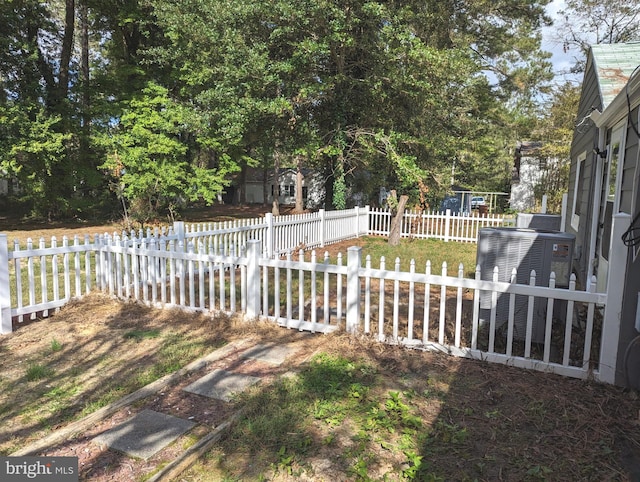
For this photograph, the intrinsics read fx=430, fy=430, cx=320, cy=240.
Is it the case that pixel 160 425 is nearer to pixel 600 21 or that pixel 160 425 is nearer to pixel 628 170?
pixel 628 170

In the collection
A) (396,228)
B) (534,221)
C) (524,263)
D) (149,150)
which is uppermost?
(149,150)

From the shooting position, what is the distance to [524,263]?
4.14 metres

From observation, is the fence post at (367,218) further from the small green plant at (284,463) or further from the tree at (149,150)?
the small green plant at (284,463)

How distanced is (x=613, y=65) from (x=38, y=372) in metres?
8.53

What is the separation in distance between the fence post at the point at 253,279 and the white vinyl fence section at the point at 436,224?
9.74 metres

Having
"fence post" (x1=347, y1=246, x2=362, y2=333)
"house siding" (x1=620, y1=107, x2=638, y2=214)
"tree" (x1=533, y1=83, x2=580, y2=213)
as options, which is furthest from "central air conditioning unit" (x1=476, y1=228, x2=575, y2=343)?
"tree" (x1=533, y1=83, x2=580, y2=213)

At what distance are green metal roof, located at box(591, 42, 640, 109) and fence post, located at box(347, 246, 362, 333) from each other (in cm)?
427

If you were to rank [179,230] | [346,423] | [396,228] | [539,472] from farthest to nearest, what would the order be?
[396,228]
[179,230]
[346,423]
[539,472]

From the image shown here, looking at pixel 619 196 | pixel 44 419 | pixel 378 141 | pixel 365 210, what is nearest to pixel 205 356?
pixel 44 419

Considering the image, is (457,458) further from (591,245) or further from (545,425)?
(591,245)

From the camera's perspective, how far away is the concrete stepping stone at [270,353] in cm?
401

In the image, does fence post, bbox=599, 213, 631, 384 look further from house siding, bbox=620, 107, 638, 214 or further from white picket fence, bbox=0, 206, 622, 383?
house siding, bbox=620, 107, 638, 214

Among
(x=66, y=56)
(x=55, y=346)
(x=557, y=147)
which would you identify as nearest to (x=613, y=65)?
(x=55, y=346)

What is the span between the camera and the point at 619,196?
4.77m
